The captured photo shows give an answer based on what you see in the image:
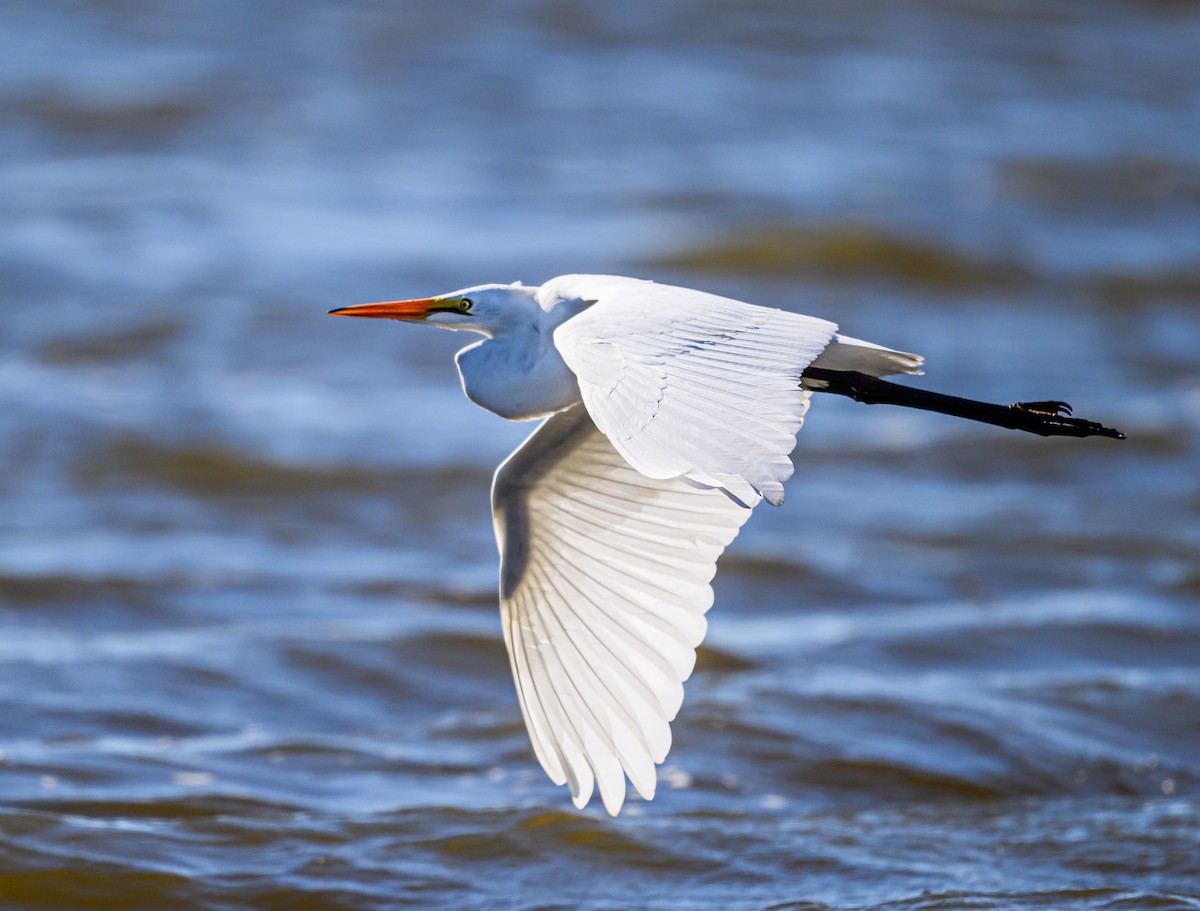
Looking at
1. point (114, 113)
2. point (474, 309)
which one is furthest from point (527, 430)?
point (114, 113)

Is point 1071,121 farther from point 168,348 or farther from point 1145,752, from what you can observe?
point 1145,752

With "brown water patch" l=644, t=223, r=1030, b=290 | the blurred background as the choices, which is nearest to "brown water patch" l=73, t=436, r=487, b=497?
the blurred background

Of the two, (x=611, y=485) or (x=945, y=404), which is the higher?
(x=945, y=404)

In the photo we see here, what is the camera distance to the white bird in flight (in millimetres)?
2781

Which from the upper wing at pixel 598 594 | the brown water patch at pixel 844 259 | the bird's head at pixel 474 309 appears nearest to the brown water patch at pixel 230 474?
the brown water patch at pixel 844 259

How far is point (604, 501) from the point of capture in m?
3.54

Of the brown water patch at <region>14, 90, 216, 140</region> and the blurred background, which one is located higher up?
the brown water patch at <region>14, 90, 216, 140</region>

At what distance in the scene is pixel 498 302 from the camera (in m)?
3.30

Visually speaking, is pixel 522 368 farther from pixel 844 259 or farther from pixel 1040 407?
pixel 844 259

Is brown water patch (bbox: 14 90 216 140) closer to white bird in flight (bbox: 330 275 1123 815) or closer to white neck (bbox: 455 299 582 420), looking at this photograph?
white bird in flight (bbox: 330 275 1123 815)

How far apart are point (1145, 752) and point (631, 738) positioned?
2306mm

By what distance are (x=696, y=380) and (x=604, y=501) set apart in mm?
925

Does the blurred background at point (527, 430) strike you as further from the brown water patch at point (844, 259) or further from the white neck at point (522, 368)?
the white neck at point (522, 368)

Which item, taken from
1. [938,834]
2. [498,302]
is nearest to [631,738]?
[498,302]
